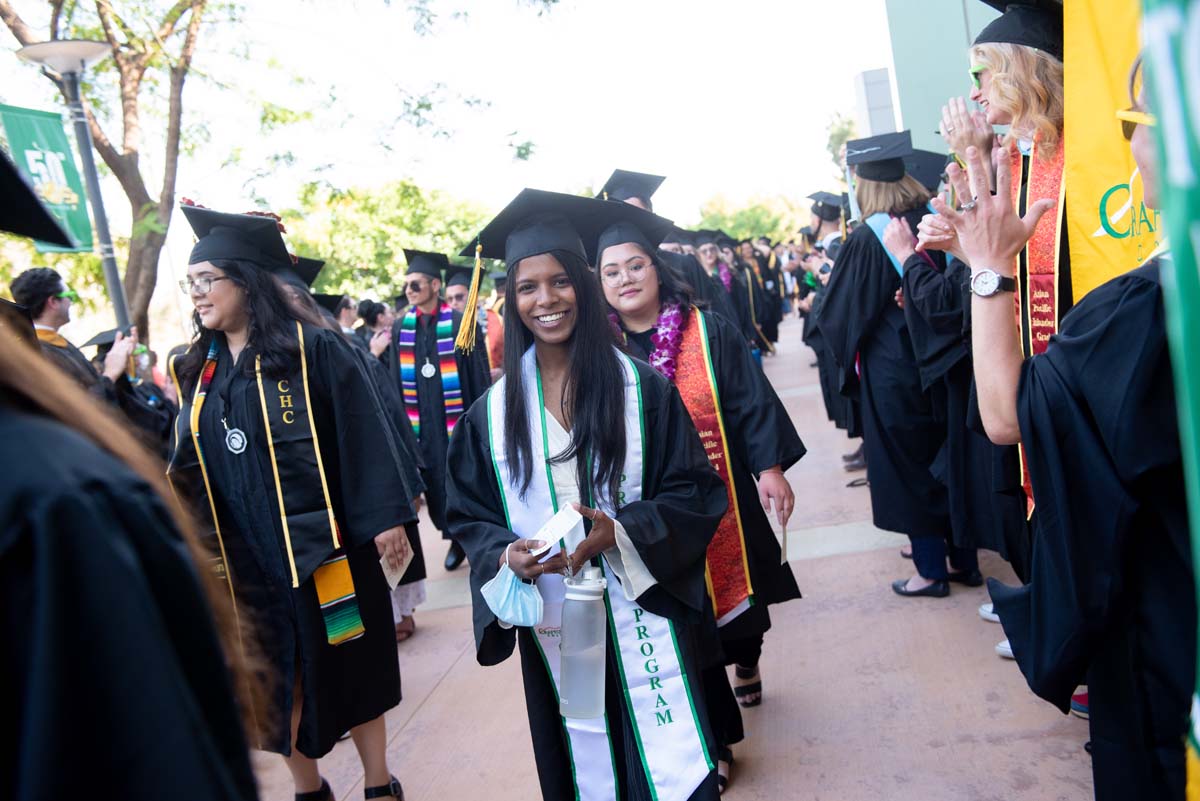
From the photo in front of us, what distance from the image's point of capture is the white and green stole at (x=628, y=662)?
103 inches

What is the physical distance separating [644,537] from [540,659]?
0.48 m

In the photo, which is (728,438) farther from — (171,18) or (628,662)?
(171,18)

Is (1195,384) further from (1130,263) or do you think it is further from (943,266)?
(943,266)

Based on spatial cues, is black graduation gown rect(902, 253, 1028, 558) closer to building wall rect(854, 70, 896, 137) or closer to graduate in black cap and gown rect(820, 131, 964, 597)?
graduate in black cap and gown rect(820, 131, 964, 597)

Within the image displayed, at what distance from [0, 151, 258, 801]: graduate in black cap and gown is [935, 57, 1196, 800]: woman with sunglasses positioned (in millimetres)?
1492

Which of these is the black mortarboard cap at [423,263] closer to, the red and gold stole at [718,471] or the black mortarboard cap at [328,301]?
the black mortarboard cap at [328,301]

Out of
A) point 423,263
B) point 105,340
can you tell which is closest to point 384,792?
point 423,263

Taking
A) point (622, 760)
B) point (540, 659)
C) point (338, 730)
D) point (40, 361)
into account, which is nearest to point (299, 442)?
point (338, 730)

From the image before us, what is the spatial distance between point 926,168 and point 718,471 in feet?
8.30

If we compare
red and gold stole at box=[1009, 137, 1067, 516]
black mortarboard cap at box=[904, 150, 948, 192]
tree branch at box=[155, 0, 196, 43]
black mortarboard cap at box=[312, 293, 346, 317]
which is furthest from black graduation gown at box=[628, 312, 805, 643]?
tree branch at box=[155, 0, 196, 43]

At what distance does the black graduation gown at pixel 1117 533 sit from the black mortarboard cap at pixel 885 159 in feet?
9.44

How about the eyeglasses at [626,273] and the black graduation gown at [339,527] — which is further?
the eyeglasses at [626,273]

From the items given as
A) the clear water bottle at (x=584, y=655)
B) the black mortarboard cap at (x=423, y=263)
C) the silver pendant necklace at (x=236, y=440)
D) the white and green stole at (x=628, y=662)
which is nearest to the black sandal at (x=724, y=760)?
the white and green stole at (x=628, y=662)

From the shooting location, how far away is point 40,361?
104 cm
